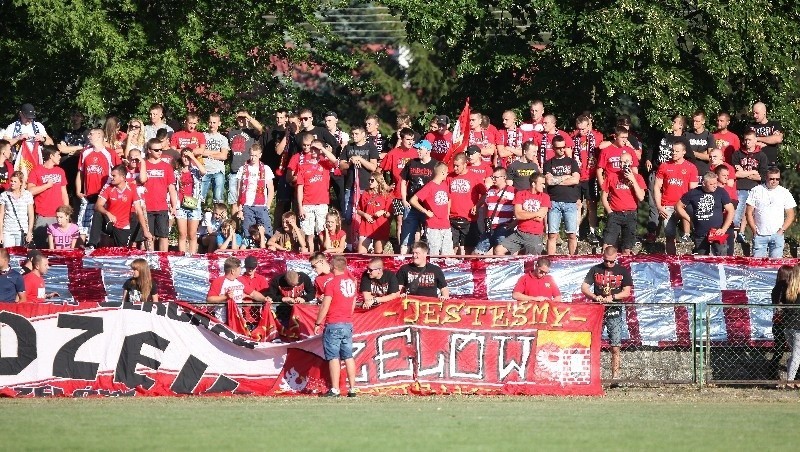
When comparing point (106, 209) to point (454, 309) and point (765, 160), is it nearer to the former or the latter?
point (454, 309)

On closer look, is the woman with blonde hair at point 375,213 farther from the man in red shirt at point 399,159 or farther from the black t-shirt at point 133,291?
the black t-shirt at point 133,291

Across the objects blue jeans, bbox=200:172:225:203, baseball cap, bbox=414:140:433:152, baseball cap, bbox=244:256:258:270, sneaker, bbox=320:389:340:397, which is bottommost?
sneaker, bbox=320:389:340:397

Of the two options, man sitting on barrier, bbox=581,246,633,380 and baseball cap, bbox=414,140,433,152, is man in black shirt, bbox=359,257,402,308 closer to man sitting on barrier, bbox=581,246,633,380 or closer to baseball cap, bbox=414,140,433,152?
man sitting on barrier, bbox=581,246,633,380

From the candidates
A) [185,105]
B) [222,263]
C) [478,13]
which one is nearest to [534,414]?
[222,263]

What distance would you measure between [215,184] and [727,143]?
8.78 meters

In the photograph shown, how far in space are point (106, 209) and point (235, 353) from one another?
4246mm

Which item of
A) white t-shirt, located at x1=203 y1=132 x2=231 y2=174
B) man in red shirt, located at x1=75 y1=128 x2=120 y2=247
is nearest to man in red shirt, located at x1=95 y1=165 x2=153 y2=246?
man in red shirt, located at x1=75 y1=128 x2=120 y2=247

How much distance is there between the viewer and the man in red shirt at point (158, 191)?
69.8 ft

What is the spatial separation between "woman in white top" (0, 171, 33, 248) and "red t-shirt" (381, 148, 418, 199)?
572cm

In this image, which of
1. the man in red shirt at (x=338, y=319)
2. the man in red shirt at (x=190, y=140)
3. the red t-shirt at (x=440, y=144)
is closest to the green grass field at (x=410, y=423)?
the man in red shirt at (x=338, y=319)

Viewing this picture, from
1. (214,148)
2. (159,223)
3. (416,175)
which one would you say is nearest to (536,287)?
(416,175)

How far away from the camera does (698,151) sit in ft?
74.5

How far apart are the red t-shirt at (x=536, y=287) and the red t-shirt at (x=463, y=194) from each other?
7.70 ft

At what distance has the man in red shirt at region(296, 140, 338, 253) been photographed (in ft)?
71.3
